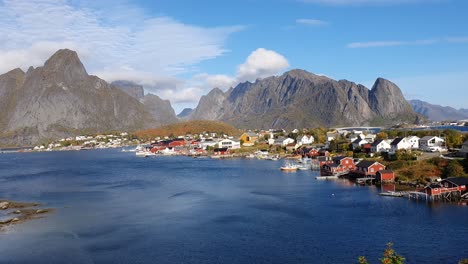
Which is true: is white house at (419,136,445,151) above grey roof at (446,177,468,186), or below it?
above

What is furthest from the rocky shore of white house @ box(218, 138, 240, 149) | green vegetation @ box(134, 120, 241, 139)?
green vegetation @ box(134, 120, 241, 139)

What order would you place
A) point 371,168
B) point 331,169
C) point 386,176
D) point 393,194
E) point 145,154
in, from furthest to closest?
point 145,154, point 331,169, point 371,168, point 386,176, point 393,194

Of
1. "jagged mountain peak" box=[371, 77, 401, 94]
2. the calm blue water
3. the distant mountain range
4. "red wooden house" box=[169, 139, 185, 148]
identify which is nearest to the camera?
the calm blue water

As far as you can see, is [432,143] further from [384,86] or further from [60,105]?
[384,86]

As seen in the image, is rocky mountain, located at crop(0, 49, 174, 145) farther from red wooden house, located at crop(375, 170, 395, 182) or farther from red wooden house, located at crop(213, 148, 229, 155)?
red wooden house, located at crop(375, 170, 395, 182)

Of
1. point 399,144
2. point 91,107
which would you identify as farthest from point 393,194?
point 91,107

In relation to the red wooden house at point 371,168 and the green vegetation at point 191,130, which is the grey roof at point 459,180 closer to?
the red wooden house at point 371,168

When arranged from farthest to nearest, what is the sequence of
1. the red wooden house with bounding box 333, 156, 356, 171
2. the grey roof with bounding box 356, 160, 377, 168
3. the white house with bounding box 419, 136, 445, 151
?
the white house with bounding box 419, 136, 445, 151 → the red wooden house with bounding box 333, 156, 356, 171 → the grey roof with bounding box 356, 160, 377, 168

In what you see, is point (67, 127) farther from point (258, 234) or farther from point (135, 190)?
point (258, 234)
